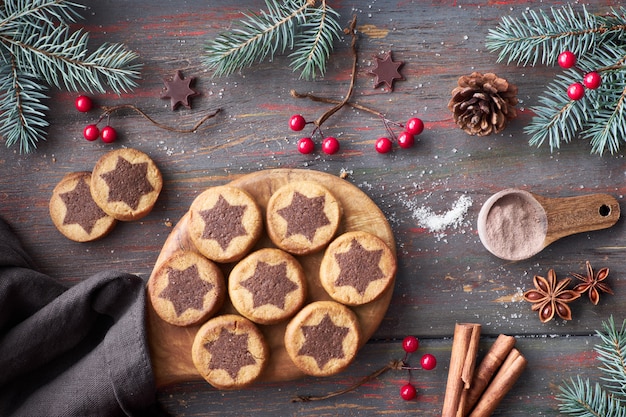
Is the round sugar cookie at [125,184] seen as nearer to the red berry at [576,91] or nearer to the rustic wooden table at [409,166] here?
the rustic wooden table at [409,166]

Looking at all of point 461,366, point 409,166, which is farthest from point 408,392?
point 409,166

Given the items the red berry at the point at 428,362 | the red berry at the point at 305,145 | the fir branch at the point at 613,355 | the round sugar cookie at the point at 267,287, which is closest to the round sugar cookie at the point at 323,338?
the round sugar cookie at the point at 267,287

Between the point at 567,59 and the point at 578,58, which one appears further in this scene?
the point at 578,58

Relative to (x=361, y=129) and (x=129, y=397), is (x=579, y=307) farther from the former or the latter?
(x=129, y=397)

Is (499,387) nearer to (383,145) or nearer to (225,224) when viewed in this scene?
(383,145)

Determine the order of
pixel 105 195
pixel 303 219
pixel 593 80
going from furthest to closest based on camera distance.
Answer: pixel 105 195, pixel 303 219, pixel 593 80

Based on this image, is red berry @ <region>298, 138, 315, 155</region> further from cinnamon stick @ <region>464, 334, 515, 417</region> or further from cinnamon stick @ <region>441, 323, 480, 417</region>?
cinnamon stick @ <region>464, 334, 515, 417</region>
